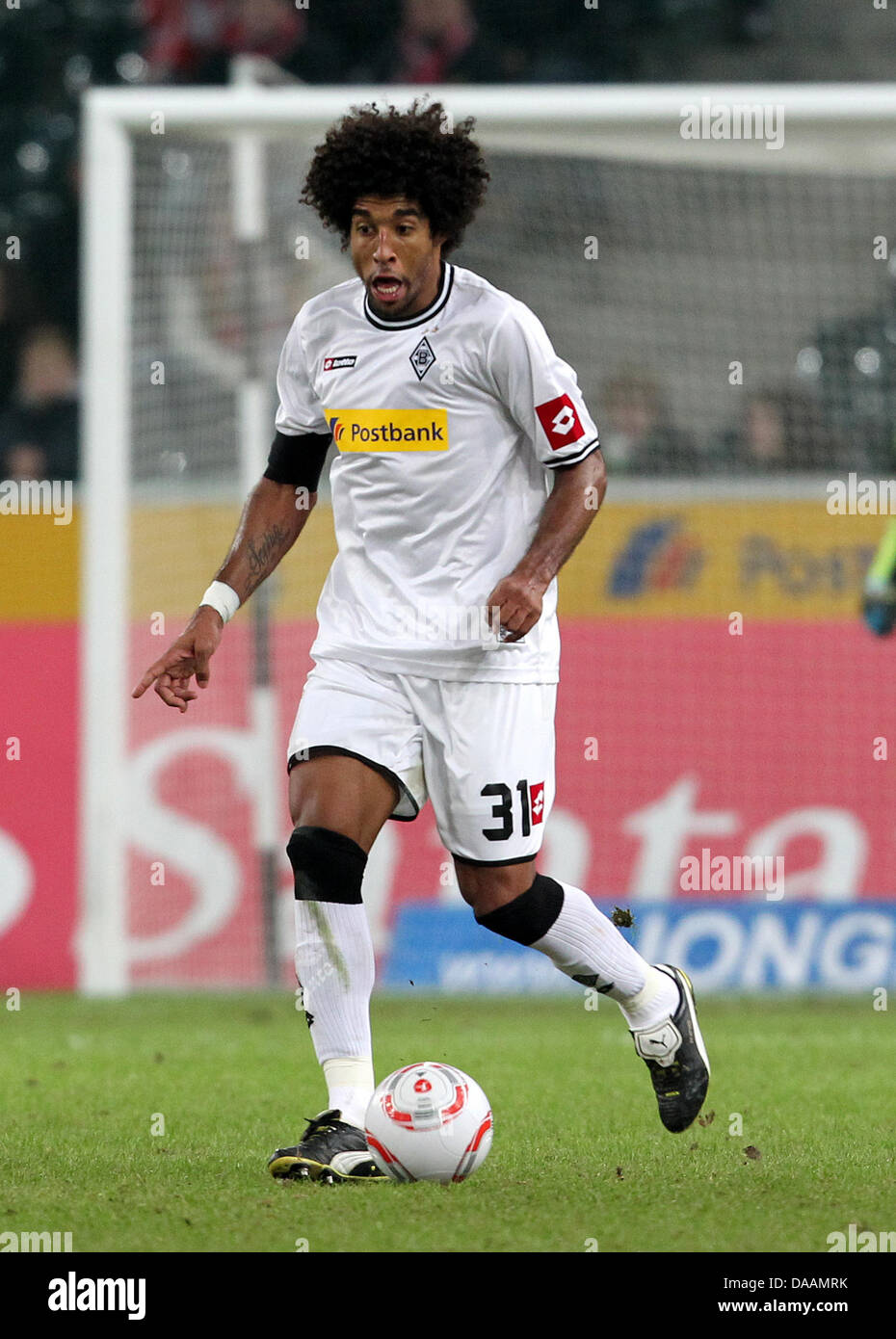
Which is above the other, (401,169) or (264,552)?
(401,169)

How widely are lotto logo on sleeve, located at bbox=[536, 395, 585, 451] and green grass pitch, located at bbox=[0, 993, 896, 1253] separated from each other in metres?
1.74

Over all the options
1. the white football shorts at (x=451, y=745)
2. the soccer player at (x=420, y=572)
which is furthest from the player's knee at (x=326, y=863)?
the white football shorts at (x=451, y=745)

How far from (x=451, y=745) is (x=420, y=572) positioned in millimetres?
428

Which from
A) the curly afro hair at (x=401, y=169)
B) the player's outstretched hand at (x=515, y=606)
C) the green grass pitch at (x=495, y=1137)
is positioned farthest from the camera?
the curly afro hair at (x=401, y=169)

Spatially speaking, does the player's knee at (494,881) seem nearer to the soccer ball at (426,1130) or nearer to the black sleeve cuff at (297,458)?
the soccer ball at (426,1130)

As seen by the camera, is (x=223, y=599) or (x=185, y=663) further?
(x=223, y=599)

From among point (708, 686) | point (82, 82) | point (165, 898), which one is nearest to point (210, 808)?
point (165, 898)

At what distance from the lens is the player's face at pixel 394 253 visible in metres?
4.81

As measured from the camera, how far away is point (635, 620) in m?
10.1

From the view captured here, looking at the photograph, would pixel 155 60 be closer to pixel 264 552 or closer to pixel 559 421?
pixel 264 552

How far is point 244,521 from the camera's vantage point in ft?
17.1

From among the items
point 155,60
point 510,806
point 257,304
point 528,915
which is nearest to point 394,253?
point 510,806

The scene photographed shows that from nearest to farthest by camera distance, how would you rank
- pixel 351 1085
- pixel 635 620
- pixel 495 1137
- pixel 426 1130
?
pixel 426 1130, pixel 351 1085, pixel 495 1137, pixel 635 620
